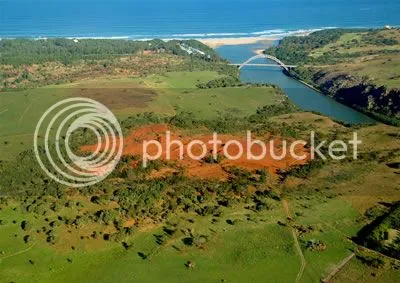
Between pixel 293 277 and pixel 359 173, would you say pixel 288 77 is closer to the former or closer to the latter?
pixel 359 173

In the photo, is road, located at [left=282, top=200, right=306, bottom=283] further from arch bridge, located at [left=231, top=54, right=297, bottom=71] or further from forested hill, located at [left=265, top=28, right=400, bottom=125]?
arch bridge, located at [left=231, top=54, right=297, bottom=71]

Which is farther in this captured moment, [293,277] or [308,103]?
[308,103]

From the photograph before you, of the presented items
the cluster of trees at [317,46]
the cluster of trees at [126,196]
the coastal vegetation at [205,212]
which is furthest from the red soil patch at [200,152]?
the cluster of trees at [317,46]

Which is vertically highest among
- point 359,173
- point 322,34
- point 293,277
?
point 322,34

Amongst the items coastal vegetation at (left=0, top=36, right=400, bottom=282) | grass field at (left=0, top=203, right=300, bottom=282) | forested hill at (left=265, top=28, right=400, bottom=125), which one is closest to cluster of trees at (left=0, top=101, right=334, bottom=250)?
coastal vegetation at (left=0, top=36, right=400, bottom=282)

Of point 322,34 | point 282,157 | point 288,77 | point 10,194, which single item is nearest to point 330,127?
point 282,157

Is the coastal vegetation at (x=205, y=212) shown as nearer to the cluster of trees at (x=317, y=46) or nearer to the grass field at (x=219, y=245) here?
the grass field at (x=219, y=245)

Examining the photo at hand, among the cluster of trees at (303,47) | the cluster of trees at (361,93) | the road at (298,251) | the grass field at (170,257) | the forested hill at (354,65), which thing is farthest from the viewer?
the cluster of trees at (303,47)
